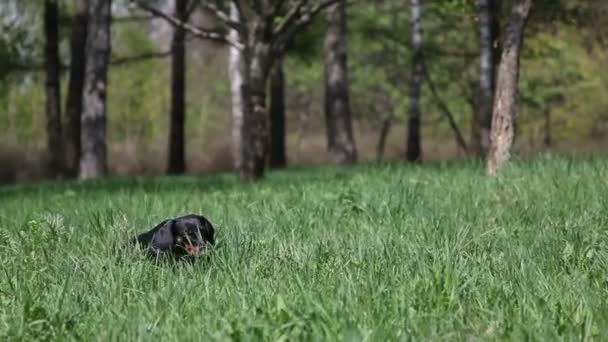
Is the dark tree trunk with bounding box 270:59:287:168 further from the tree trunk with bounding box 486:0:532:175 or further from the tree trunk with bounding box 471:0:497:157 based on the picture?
the tree trunk with bounding box 486:0:532:175

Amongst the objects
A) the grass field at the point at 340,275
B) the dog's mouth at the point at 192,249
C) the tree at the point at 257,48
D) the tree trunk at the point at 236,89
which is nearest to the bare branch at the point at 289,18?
the tree at the point at 257,48

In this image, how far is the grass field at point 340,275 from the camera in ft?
8.98

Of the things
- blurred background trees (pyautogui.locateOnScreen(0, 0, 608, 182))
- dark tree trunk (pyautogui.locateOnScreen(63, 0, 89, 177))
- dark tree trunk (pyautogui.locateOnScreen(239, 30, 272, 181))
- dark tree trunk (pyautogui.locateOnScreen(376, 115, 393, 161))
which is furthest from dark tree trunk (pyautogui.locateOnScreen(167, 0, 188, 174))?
dark tree trunk (pyautogui.locateOnScreen(376, 115, 393, 161))

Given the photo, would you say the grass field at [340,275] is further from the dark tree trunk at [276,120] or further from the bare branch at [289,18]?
the dark tree trunk at [276,120]

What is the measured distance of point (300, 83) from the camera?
4406 centimetres

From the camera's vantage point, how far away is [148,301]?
3137 mm

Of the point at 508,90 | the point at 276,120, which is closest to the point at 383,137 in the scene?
the point at 276,120

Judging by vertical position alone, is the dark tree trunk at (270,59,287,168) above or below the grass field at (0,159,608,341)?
above

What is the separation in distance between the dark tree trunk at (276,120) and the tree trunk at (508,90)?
13.0m

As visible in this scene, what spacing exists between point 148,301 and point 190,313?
233 millimetres

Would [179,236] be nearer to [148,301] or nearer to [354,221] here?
[148,301]

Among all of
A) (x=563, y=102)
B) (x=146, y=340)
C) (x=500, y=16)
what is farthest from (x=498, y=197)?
(x=563, y=102)

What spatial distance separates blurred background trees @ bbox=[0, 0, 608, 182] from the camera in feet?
57.3

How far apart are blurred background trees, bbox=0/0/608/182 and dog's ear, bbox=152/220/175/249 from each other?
6.35m
